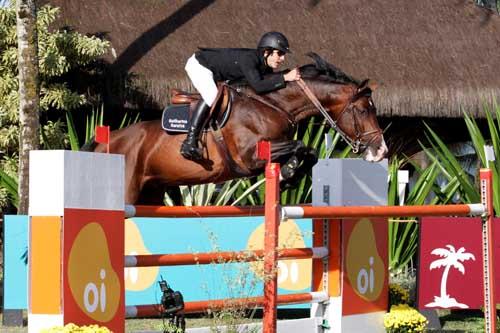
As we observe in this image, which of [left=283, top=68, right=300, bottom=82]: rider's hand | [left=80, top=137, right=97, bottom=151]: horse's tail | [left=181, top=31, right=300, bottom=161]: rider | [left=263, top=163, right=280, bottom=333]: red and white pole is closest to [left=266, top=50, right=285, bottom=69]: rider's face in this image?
[left=181, top=31, right=300, bottom=161]: rider

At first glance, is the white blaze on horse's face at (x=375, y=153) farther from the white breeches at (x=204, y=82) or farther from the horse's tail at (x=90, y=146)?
the horse's tail at (x=90, y=146)

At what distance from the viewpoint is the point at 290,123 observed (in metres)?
8.36

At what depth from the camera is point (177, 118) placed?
8578 millimetres

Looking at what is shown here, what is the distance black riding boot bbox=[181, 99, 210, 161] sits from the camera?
833 cm

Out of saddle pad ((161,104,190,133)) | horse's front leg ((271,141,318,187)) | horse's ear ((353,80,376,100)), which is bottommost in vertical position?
horse's front leg ((271,141,318,187))

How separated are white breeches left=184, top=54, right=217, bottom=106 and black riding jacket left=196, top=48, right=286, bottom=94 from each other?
0.04m

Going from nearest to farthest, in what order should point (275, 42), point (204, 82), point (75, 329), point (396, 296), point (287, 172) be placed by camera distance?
point (75, 329)
point (396, 296)
point (287, 172)
point (275, 42)
point (204, 82)

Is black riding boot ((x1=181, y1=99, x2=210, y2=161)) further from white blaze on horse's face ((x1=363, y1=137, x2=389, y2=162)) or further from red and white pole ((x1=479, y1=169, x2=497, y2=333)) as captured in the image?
red and white pole ((x1=479, y1=169, x2=497, y2=333))

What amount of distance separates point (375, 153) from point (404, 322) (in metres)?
1.41

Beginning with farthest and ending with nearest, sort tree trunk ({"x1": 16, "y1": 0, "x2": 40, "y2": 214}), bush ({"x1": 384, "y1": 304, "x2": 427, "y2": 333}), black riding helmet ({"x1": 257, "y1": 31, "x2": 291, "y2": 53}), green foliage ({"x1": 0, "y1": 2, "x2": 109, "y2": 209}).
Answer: green foliage ({"x1": 0, "y1": 2, "x2": 109, "y2": 209}), tree trunk ({"x1": 16, "y1": 0, "x2": 40, "y2": 214}), black riding helmet ({"x1": 257, "y1": 31, "x2": 291, "y2": 53}), bush ({"x1": 384, "y1": 304, "x2": 427, "y2": 333})

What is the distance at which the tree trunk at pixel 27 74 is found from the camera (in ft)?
32.9

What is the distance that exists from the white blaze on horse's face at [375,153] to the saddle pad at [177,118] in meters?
1.26

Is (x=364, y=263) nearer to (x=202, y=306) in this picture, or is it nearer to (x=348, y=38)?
(x=202, y=306)

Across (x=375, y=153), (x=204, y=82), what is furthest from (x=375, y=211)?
(x=204, y=82)
